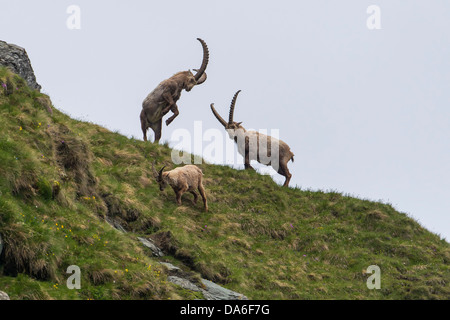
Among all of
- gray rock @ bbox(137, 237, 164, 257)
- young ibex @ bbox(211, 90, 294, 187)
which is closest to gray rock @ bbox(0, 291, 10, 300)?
gray rock @ bbox(137, 237, 164, 257)

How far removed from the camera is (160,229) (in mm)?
17984

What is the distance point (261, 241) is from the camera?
818 inches

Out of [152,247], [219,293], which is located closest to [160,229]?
[152,247]

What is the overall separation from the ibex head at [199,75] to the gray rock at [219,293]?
13094 millimetres

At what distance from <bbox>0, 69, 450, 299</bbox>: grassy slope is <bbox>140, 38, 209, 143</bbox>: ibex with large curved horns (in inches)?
77.9

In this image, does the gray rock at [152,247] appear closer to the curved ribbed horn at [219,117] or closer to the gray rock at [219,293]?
the gray rock at [219,293]

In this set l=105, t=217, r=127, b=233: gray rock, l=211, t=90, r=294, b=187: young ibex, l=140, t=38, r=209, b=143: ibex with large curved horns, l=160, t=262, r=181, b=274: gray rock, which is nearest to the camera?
l=160, t=262, r=181, b=274: gray rock

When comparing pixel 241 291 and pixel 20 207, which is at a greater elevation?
pixel 20 207

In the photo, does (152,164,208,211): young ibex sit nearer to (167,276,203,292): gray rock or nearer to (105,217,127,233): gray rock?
(105,217,127,233): gray rock

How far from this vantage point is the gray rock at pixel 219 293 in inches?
574

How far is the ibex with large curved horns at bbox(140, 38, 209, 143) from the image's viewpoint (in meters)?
25.8
